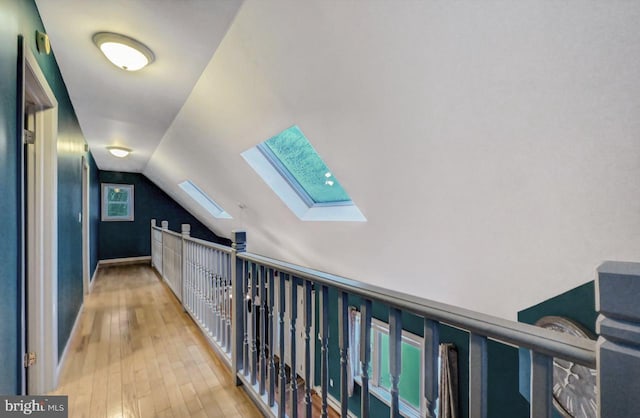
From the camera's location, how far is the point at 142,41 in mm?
1836

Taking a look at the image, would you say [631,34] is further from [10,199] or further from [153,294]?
[153,294]

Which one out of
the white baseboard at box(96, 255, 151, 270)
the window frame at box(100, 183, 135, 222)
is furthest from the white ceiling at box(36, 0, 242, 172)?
the white baseboard at box(96, 255, 151, 270)

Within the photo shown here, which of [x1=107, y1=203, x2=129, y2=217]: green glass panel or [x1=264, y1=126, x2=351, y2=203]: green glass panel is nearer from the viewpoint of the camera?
[x1=264, y1=126, x2=351, y2=203]: green glass panel

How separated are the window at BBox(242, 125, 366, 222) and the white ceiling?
96 cm

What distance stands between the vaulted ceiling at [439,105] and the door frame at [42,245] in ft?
1.62

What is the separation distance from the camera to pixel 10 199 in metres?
1.23

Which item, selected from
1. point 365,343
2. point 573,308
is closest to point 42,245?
point 365,343

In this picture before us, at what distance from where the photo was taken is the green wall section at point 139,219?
6816 mm

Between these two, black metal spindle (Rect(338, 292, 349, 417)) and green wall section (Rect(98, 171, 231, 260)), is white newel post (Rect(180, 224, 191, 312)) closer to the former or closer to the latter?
black metal spindle (Rect(338, 292, 349, 417))

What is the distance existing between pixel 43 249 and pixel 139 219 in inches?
250

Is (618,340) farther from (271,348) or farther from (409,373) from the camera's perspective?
(409,373)

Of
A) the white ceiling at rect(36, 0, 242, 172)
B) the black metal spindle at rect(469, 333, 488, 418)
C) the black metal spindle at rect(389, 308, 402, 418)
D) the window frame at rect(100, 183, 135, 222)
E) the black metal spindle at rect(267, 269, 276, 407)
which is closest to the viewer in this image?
the black metal spindle at rect(469, 333, 488, 418)

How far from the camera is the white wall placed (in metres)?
0.98

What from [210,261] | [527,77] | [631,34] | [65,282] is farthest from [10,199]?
[631,34]
